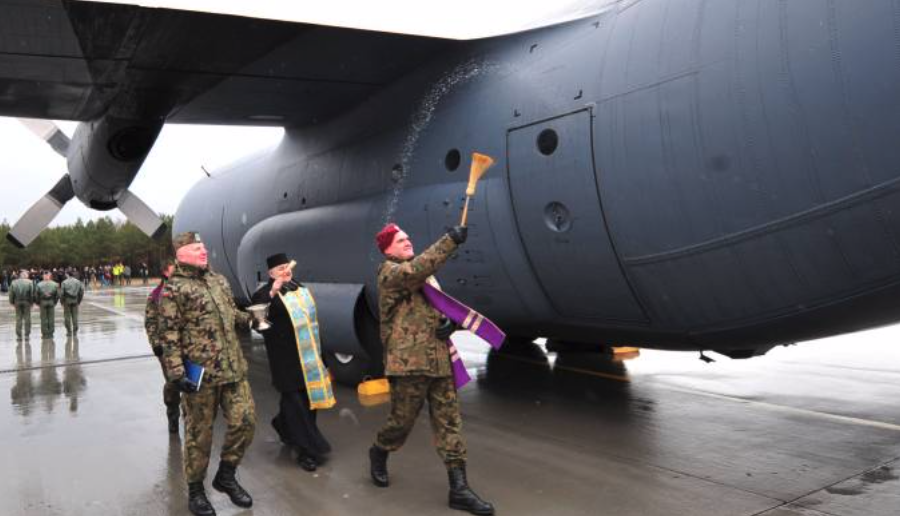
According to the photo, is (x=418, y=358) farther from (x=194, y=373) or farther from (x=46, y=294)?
(x=46, y=294)

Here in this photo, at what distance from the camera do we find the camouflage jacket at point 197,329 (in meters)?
4.52

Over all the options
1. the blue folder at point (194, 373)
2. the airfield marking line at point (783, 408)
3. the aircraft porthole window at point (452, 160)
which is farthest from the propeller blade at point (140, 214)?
the airfield marking line at point (783, 408)

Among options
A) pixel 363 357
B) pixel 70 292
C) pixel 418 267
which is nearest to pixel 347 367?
pixel 363 357

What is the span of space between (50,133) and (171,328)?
9.27 meters

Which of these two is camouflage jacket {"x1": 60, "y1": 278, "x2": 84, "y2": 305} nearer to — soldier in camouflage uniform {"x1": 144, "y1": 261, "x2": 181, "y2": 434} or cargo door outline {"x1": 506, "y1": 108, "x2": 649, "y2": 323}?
soldier in camouflage uniform {"x1": 144, "y1": 261, "x2": 181, "y2": 434}

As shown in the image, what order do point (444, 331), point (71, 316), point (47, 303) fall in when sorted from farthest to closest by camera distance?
point (71, 316), point (47, 303), point (444, 331)

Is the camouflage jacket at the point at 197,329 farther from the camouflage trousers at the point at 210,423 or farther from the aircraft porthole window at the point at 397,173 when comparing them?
the aircraft porthole window at the point at 397,173

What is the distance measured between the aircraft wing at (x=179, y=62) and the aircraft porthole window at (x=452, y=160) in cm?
116

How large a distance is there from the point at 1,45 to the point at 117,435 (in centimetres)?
378

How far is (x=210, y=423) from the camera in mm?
4578

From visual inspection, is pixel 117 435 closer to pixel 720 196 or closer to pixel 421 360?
pixel 421 360

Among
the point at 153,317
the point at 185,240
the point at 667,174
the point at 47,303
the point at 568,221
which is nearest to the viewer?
the point at 185,240

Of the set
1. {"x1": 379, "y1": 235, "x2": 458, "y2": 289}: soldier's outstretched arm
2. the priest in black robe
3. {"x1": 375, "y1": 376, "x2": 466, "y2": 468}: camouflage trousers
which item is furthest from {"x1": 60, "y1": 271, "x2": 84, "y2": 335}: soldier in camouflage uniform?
{"x1": 379, "y1": 235, "x2": 458, "y2": 289}: soldier's outstretched arm

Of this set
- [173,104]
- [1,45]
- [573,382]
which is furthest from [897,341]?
[1,45]
